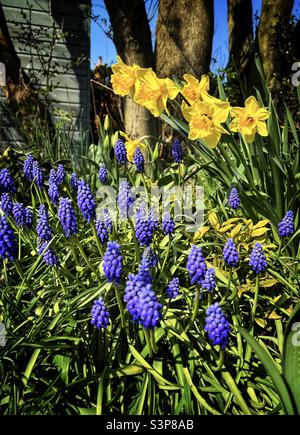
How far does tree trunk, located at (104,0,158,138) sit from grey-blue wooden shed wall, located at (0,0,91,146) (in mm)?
2330

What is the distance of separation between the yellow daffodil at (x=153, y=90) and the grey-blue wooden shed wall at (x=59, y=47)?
5.28 m

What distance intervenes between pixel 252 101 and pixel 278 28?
540 cm

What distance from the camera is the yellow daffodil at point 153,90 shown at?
1.91 meters

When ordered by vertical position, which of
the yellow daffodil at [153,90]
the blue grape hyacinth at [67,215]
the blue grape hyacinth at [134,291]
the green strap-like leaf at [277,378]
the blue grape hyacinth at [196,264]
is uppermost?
the yellow daffodil at [153,90]

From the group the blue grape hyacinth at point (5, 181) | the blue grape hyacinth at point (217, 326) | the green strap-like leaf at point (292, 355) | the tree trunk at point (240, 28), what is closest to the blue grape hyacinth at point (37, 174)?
the blue grape hyacinth at point (5, 181)

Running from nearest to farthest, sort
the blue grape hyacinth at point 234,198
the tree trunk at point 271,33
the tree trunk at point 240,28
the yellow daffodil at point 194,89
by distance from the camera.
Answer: the yellow daffodil at point 194,89, the blue grape hyacinth at point 234,198, the tree trunk at point 271,33, the tree trunk at point 240,28

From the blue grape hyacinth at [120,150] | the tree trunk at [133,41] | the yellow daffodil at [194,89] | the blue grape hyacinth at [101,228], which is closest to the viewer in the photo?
the blue grape hyacinth at [101,228]

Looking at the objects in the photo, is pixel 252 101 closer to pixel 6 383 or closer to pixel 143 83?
pixel 143 83

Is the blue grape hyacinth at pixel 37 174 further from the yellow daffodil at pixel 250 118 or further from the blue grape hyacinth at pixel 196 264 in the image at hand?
the blue grape hyacinth at pixel 196 264

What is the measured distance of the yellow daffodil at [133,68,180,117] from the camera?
1.91 m

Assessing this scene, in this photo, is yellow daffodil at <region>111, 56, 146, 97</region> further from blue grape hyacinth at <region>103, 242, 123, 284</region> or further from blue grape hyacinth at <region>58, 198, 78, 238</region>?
blue grape hyacinth at <region>103, 242, 123, 284</region>

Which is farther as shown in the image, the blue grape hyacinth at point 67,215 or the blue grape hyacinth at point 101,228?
the blue grape hyacinth at point 101,228

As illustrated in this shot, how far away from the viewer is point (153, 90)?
1926 millimetres
